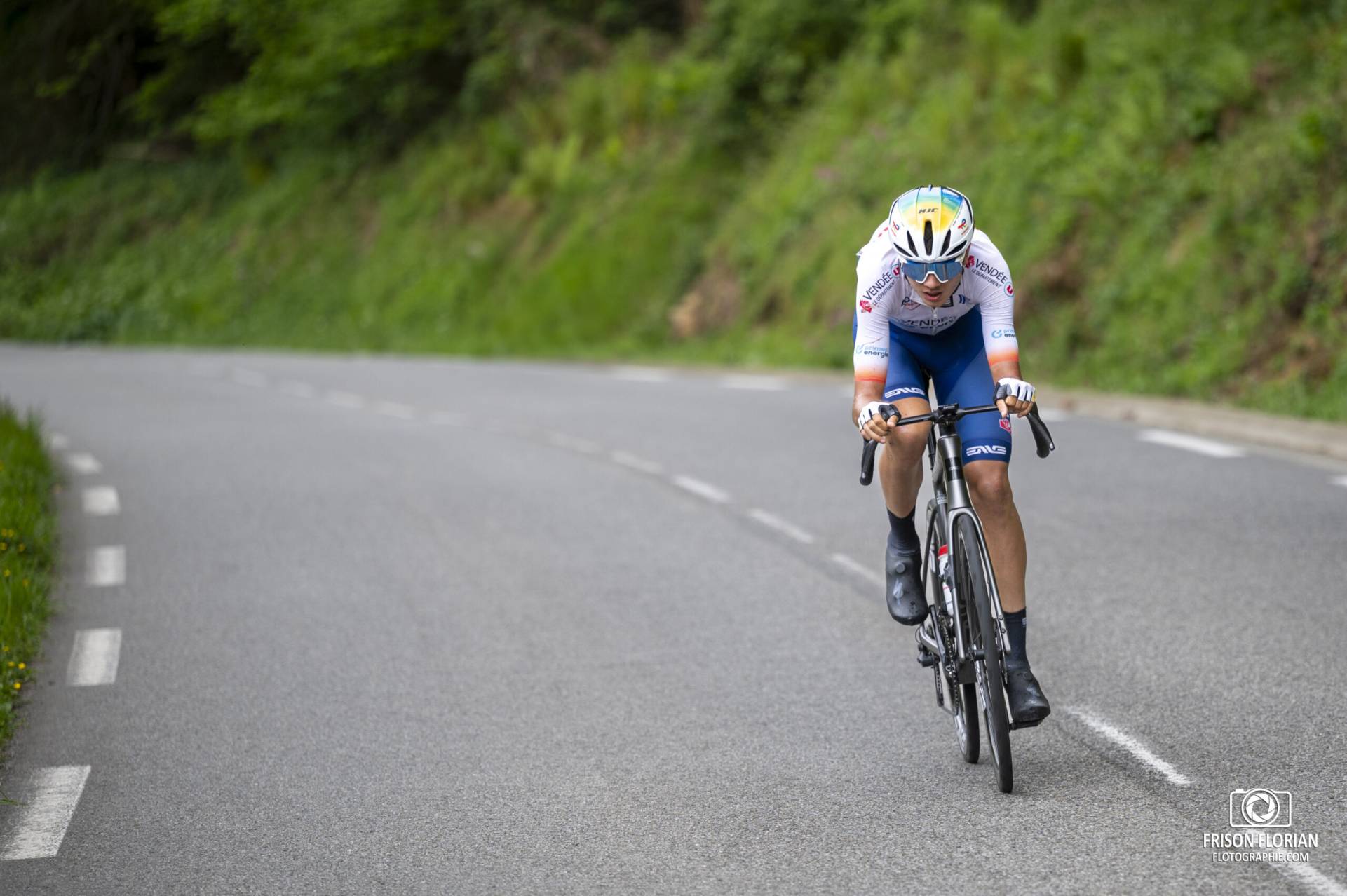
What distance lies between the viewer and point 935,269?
5.50 m

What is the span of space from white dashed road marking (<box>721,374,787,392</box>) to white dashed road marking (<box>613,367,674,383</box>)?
950 millimetres

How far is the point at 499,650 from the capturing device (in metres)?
7.71

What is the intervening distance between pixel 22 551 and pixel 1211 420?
9.21m

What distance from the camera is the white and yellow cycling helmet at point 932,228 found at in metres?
5.41

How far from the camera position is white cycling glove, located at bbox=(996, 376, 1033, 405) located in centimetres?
542

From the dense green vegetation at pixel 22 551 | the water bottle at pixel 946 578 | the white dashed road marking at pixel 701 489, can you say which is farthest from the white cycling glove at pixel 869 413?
the white dashed road marking at pixel 701 489

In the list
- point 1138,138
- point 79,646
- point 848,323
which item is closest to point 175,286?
point 848,323

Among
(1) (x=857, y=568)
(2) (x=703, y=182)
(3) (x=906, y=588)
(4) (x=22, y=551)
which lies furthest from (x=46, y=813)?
(2) (x=703, y=182)

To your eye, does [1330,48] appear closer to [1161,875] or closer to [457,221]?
[1161,875]

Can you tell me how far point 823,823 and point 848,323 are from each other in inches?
720

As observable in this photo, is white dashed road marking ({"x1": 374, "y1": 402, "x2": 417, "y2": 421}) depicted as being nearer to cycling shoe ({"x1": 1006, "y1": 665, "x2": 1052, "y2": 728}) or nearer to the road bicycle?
the road bicycle

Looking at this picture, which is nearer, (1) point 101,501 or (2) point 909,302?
(2) point 909,302

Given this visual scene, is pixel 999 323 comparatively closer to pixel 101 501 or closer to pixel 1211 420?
pixel 101 501

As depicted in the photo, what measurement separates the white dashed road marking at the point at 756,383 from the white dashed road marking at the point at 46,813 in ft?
46.6
